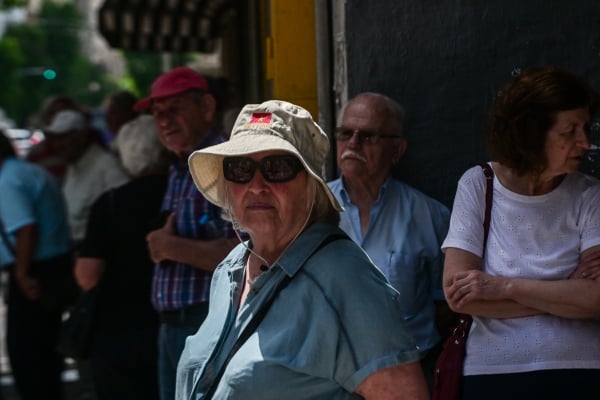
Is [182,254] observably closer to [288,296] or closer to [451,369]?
[451,369]

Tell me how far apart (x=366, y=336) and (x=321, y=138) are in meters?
0.60

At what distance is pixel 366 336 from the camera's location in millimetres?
2719

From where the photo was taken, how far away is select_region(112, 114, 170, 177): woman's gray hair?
17.8 ft

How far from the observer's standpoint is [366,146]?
4281mm

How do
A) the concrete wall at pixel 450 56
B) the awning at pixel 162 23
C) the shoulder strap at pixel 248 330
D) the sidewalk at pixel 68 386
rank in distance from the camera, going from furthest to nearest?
the awning at pixel 162 23, the sidewalk at pixel 68 386, the concrete wall at pixel 450 56, the shoulder strap at pixel 248 330

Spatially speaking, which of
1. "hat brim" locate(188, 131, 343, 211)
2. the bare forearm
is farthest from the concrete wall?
"hat brim" locate(188, 131, 343, 211)

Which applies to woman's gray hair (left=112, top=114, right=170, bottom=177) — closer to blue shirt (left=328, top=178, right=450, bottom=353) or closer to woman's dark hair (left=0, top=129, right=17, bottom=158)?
blue shirt (left=328, top=178, right=450, bottom=353)

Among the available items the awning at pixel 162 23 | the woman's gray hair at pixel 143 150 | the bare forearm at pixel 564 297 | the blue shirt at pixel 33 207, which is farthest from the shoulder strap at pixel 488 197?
the awning at pixel 162 23

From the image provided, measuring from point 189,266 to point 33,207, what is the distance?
2435mm

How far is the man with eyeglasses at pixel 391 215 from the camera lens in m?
4.11

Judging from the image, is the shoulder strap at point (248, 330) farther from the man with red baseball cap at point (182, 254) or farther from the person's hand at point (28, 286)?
the person's hand at point (28, 286)

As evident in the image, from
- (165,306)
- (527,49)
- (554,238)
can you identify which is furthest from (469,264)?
(165,306)

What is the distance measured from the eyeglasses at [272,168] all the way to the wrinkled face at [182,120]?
195cm

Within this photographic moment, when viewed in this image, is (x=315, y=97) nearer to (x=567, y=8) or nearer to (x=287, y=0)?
(x=287, y=0)
